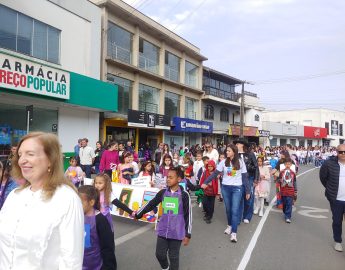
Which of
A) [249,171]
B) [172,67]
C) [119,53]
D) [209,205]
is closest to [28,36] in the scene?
[119,53]

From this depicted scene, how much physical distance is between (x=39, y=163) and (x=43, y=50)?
1479cm

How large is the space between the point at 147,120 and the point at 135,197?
1471 centimetres

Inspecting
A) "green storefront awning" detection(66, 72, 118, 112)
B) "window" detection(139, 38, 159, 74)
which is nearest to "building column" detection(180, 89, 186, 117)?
"window" detection(139, 38, 159, 74)

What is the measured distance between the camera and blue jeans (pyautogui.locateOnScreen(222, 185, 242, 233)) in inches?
244

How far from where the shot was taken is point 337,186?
5.70 metres

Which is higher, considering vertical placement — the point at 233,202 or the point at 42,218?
the point at 42,218

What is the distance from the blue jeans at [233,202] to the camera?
619 cm

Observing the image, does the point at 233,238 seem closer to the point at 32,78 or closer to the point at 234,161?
the point at 234,161

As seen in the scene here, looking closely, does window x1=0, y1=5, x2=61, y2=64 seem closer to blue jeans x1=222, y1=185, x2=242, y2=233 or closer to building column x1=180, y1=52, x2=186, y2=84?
blue jeans x1=222, y1=185, x2=242, y2=233

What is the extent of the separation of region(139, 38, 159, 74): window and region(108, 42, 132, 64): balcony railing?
155 cm

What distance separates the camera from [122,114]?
20.8 metres

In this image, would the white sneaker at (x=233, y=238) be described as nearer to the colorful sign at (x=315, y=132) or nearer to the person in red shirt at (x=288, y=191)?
the person in red shirt at (x=288, y=191)

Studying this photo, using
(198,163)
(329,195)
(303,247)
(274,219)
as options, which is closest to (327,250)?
(303,247)

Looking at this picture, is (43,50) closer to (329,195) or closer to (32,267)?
(329,195)
